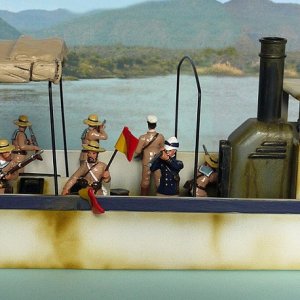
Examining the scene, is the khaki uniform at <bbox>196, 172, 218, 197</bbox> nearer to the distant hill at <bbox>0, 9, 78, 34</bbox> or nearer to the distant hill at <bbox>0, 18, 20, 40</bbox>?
the distant hill at <bbox>0, 18, 20, 40</bbox>

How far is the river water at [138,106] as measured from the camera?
14.2m

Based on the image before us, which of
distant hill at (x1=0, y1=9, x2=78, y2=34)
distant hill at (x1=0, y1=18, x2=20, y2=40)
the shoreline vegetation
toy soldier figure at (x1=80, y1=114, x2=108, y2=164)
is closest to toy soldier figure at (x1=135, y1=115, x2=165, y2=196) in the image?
toy soldier figure at (x1=80, y1=114, x2=108, y2=164)

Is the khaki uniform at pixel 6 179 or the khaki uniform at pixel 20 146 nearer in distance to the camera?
the khaki uniform at pixel 6 179

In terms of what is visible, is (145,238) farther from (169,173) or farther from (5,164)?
(5,164)

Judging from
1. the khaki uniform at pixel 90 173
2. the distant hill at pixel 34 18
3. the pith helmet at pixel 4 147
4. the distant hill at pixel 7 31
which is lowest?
the khaki uniform at pixel 90 173

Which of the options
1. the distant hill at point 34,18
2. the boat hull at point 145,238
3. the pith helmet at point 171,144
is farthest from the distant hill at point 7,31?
the boat hull at point 145,238

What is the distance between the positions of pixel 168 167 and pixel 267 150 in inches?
36.0

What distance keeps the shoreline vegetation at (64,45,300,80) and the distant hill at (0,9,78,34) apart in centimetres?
147

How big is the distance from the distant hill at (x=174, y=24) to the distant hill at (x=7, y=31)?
0.32 meters

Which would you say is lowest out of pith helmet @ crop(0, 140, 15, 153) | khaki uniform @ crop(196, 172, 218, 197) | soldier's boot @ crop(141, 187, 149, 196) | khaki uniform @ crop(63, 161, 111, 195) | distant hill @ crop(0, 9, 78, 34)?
soldier's boot @ crop(141, 187, 149, 196)

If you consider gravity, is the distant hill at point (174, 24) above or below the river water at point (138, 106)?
above

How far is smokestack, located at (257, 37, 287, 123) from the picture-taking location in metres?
7.77

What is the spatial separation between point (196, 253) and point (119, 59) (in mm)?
13788

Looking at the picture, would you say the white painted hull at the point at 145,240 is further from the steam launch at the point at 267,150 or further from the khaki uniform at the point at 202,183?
the khaki uniform at the point at 202,183
